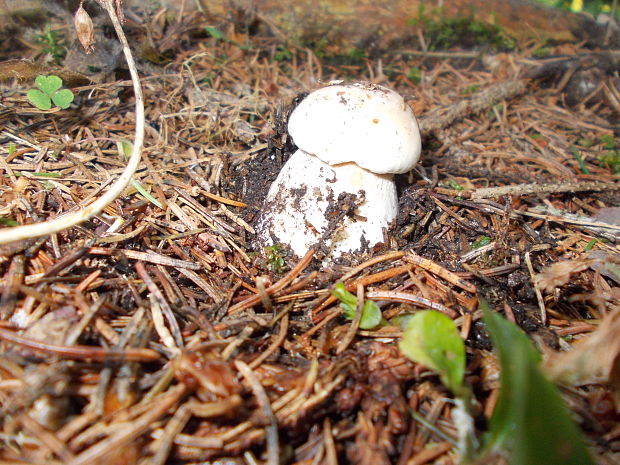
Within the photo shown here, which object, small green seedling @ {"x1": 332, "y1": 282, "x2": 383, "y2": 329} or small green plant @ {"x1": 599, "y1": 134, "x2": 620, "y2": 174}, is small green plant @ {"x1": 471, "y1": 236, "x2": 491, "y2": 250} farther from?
small green plant @ {"x1": 599, "y1": 134, "x2": 620, "y2": 174}

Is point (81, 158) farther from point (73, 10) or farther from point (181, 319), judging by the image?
point (73, 10)

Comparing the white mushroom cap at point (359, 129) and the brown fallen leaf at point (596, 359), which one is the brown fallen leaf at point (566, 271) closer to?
the brown fallen leaf at point (596, 359)

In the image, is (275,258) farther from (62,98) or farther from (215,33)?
(215,33)

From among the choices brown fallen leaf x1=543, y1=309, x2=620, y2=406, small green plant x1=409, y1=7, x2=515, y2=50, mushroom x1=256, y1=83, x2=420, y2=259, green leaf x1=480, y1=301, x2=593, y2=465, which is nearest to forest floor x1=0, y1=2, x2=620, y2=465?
brown fallen leaf x1=543, y1=309, x2=620, y2=406

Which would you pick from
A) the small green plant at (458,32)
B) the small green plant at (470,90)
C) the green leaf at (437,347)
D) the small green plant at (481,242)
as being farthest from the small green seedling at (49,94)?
the small green plant at (458,32)

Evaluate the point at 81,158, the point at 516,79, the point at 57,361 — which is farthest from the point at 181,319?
the point at 516,79
